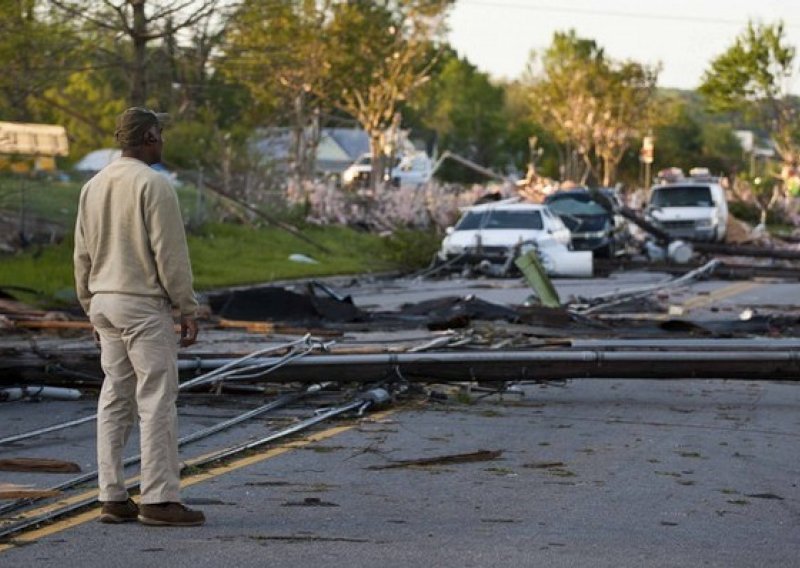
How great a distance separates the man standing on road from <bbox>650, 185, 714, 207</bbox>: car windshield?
41972 millimetres

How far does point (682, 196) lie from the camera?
50.0 metres

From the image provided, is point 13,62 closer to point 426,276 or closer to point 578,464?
point 426,276

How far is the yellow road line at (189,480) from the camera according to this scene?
7936 mm

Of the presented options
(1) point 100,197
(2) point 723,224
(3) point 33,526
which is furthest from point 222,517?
(2) point 723,224

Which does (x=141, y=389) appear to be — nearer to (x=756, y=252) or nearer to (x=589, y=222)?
(x=756, y=252)

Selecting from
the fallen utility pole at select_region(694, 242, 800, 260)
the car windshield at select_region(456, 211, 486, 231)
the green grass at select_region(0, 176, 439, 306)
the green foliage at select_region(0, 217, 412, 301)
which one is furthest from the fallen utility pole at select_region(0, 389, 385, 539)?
the fallen utility pole at select_region(694, 242, 800, 260)

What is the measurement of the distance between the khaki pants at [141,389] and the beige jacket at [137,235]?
0.09 metres

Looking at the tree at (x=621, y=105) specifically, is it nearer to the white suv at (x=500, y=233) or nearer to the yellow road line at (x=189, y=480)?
the white suv at (x=500, y=233)

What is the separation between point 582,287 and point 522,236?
4.71 m

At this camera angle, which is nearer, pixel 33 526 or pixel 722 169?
pixel 33 526

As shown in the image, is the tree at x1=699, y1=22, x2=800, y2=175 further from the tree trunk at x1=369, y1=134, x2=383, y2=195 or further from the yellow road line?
the yellow road line

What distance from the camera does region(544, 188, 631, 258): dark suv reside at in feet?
137

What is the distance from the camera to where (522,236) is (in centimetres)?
3553

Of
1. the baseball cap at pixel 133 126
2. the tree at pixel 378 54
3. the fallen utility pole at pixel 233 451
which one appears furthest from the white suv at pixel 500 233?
the baseball cap at pixel 133 126
